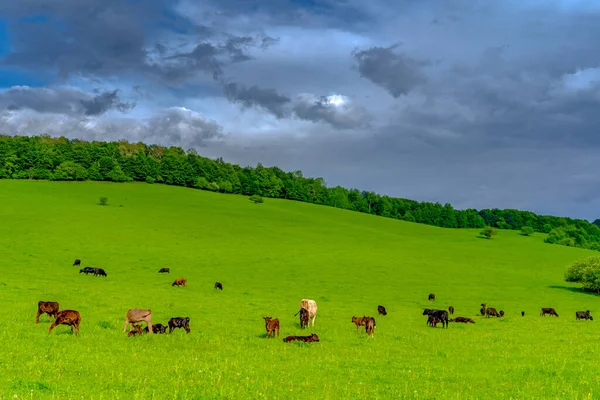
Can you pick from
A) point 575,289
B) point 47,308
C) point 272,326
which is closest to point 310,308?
point 272,326

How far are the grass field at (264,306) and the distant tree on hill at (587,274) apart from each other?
13.2 ft

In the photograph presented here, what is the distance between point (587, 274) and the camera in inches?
2406

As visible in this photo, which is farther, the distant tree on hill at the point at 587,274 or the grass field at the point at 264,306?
the distant tree on hill at the point at 587,274

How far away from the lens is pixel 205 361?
16.0 meters

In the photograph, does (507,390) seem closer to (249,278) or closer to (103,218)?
(249,278)

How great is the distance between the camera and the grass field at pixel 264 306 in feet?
44.0

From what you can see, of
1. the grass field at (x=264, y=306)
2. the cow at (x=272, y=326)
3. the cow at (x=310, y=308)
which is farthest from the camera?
the cow at (x=310, y=308)

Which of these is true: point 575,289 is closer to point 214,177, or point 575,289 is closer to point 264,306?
point 264,306

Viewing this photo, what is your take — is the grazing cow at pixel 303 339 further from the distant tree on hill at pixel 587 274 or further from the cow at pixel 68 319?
the distant tree on hill at pixel 587 274

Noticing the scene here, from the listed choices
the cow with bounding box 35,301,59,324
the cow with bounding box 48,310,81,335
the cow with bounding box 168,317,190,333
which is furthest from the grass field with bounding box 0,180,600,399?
the cow with bounding box 35,301,59,324

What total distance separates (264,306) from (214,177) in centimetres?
11665

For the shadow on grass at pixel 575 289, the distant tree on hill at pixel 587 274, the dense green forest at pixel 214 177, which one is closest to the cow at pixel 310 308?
the shadow on grass at pixel 575 289

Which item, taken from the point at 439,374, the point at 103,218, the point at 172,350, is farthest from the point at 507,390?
the point at 103,218

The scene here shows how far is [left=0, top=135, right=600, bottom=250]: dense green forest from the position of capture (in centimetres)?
12431
